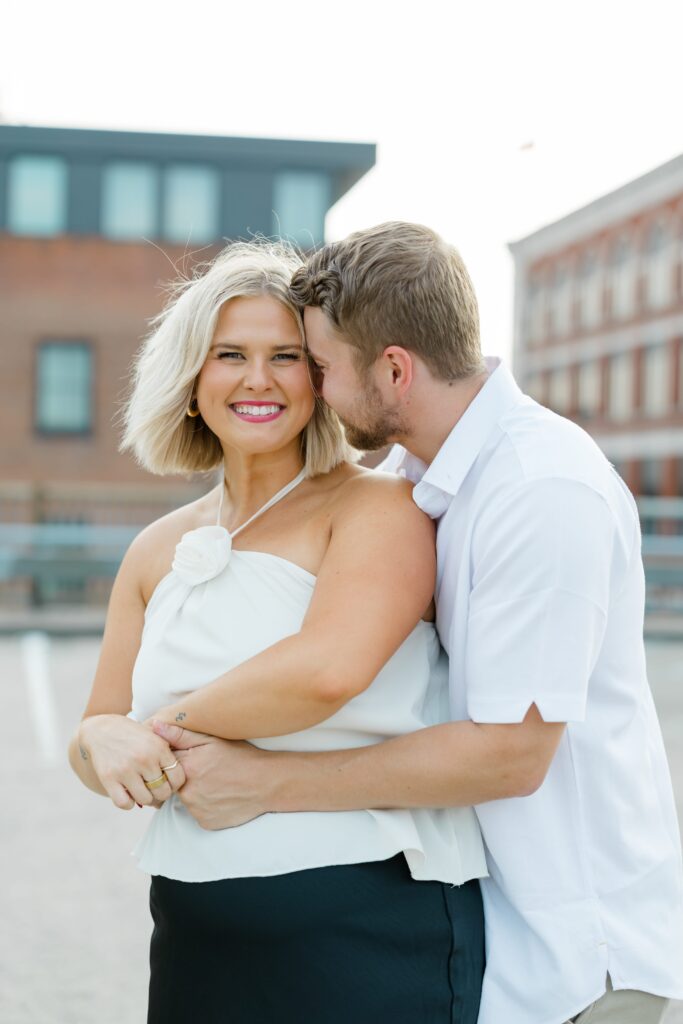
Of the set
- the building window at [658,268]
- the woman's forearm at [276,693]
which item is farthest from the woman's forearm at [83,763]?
the building window at [658,268]

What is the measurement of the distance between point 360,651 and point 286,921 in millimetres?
451

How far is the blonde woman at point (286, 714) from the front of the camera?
2.10 metres

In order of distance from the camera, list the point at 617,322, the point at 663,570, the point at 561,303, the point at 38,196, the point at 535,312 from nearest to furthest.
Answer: the point at 663,570 → the point at 38,196 → the point at 617,322 → the point at 561,303 → the point at 535,312

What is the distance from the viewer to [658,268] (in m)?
37.1

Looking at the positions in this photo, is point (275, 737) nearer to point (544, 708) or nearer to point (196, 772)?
point (196, 772)

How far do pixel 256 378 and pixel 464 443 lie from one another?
1.44 ft

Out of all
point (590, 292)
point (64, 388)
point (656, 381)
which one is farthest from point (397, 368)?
Answer: point (590, 292)

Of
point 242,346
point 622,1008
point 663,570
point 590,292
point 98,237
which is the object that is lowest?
point 663,570

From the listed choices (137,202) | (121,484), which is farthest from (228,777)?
(137,202)

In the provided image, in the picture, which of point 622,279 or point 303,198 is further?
point 622,279

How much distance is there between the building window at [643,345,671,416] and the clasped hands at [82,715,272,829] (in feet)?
116

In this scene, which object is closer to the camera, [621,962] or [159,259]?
[621,962]

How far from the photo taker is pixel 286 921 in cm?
210

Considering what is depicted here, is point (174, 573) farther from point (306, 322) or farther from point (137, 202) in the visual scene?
point (137, 202)
